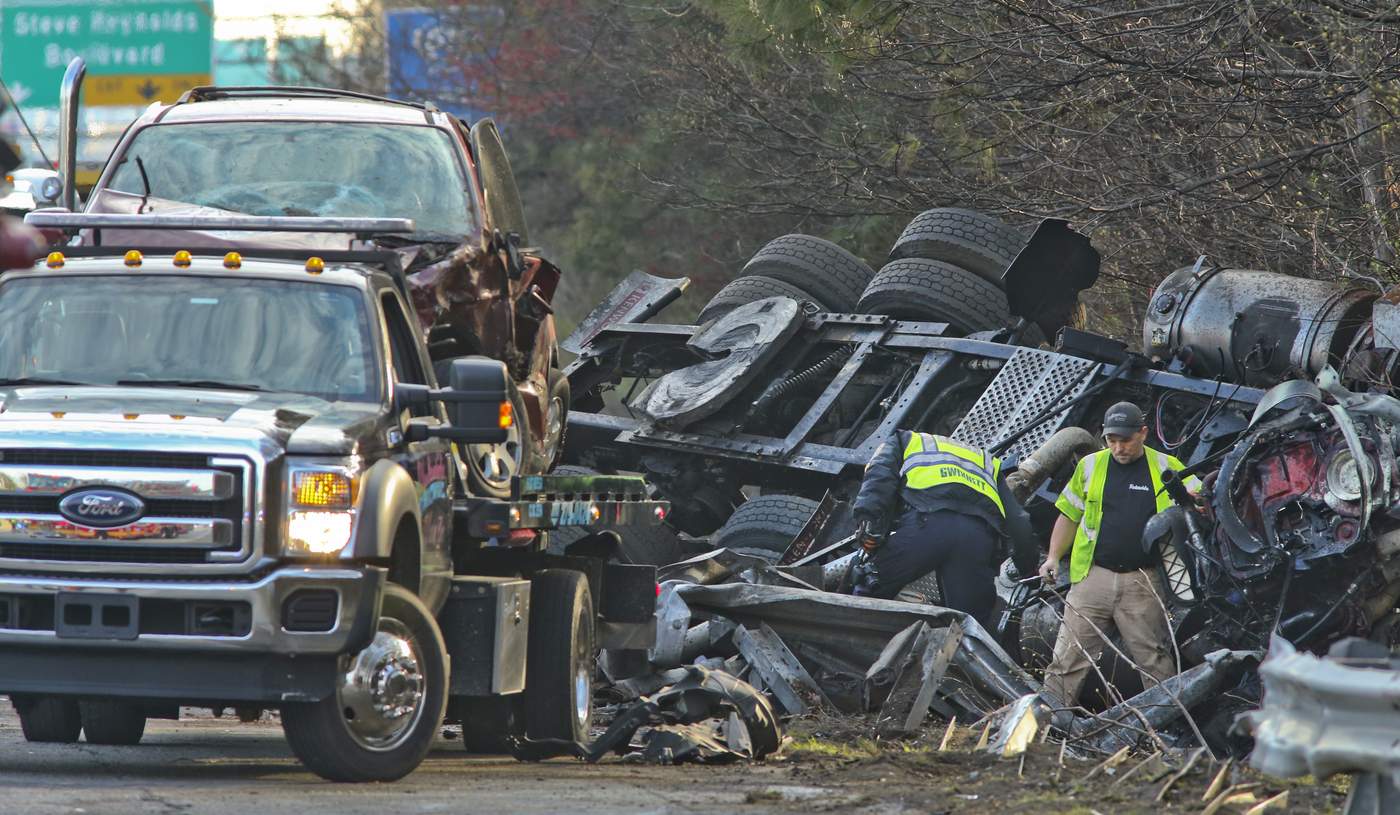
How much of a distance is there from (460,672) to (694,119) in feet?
37.0

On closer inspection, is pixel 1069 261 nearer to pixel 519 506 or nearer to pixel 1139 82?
pixel 1139 82

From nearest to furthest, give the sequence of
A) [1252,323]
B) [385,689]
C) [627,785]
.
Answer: [385,689] < [627,785] < [1252,323]

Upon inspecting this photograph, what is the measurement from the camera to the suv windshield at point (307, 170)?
877cm

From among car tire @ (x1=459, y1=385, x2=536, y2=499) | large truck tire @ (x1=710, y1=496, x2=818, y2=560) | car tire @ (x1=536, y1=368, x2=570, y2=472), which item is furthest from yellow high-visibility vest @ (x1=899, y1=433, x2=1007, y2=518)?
car tire @ (x1=459, y1=385, x2=536, y2=499)

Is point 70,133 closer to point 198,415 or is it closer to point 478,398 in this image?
point 198,415

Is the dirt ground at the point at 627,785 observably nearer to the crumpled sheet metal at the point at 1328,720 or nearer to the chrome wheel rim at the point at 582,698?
the chrome wheel rim at the point at 582,698

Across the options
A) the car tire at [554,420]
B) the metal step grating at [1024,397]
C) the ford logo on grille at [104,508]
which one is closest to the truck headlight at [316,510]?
the ford logo on grille at [104,508]

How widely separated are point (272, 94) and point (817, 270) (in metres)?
5.69

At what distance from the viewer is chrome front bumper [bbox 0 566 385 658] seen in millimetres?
6602

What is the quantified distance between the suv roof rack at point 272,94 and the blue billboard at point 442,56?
23.7 metres

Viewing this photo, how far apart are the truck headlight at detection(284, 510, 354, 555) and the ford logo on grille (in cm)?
48

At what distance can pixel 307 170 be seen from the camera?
893 centimetres

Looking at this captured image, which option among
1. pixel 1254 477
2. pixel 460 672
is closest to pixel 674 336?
pixel 1254 477

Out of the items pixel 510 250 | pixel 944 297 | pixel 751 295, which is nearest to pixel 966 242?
pixel 944 297
